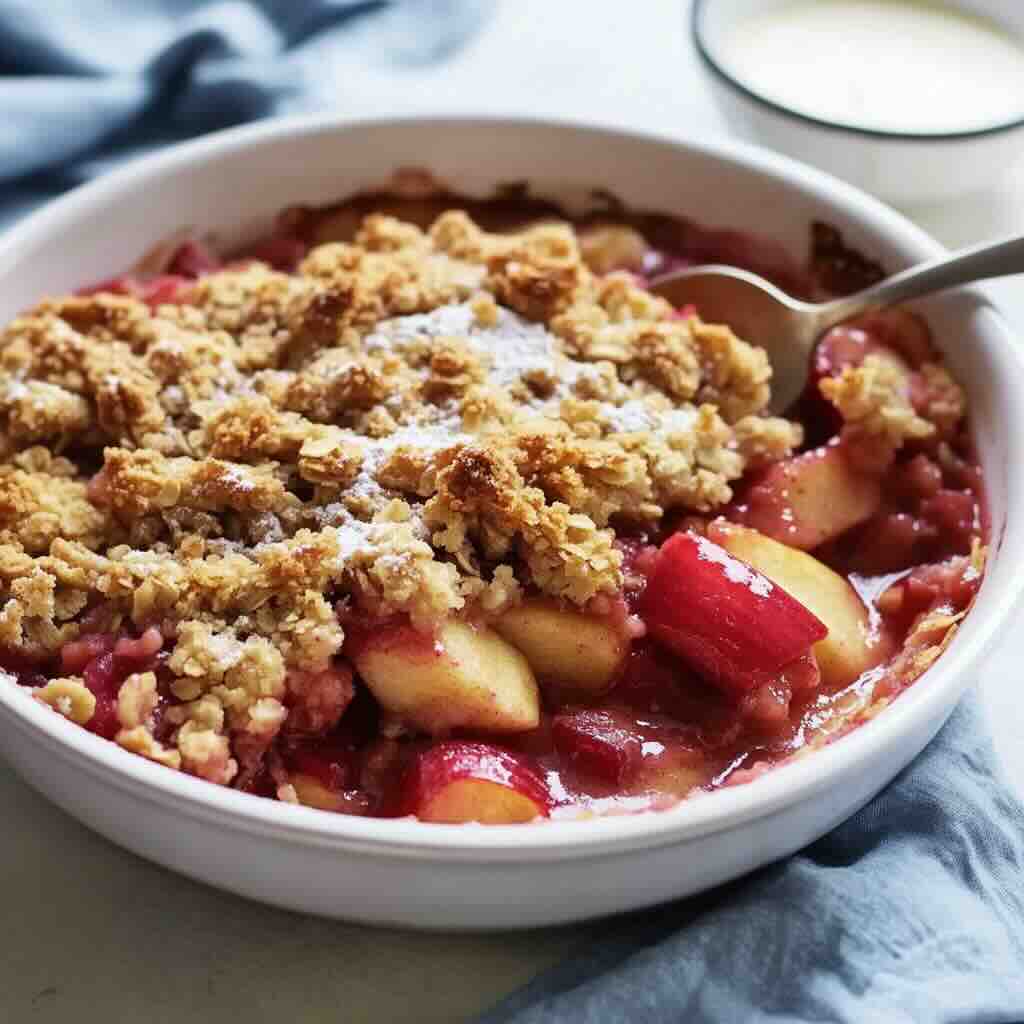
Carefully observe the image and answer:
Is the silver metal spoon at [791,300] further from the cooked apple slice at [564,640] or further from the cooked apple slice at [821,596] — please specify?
the cooked apple slice at [564,640]

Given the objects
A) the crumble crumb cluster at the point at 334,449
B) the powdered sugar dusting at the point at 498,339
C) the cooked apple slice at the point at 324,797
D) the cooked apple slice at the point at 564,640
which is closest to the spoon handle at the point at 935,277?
the crumble crumb cluster at the point at 334,449

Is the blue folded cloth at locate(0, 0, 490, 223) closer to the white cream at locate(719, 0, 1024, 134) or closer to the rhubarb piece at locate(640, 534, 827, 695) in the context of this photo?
the white cream at locate(719, 0, 1024, 134)

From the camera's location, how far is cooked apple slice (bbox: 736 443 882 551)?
1685 millimetres

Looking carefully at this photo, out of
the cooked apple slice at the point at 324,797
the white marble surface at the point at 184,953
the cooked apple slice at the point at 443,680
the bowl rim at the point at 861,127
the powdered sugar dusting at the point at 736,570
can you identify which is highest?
the bowl rim at the point at 861,127

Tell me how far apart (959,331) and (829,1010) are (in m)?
0.88

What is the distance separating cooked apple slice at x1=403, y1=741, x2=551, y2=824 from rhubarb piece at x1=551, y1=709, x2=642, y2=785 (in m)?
0.06

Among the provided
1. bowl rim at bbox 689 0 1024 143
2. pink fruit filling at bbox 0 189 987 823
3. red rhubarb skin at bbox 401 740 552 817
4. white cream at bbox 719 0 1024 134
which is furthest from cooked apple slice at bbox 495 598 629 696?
white cream at bbox 719 0 1024 134

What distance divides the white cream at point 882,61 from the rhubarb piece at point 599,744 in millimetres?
1259

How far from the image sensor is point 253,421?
→ 1631 millimetres

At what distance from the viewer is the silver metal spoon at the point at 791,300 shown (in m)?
1.77

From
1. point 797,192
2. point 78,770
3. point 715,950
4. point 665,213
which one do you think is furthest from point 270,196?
point 715,950

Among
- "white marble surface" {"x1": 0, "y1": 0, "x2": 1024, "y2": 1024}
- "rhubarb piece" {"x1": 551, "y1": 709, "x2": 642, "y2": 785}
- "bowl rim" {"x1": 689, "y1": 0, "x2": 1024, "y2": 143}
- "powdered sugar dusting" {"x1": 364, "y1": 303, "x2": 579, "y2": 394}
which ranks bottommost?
"white marble surface" {"x1": 0, "y1": 0, "x2": 1024, "y2": 1024}

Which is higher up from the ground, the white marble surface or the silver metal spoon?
the silver metal spoon

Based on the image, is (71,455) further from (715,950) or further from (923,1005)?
(923,1005)
